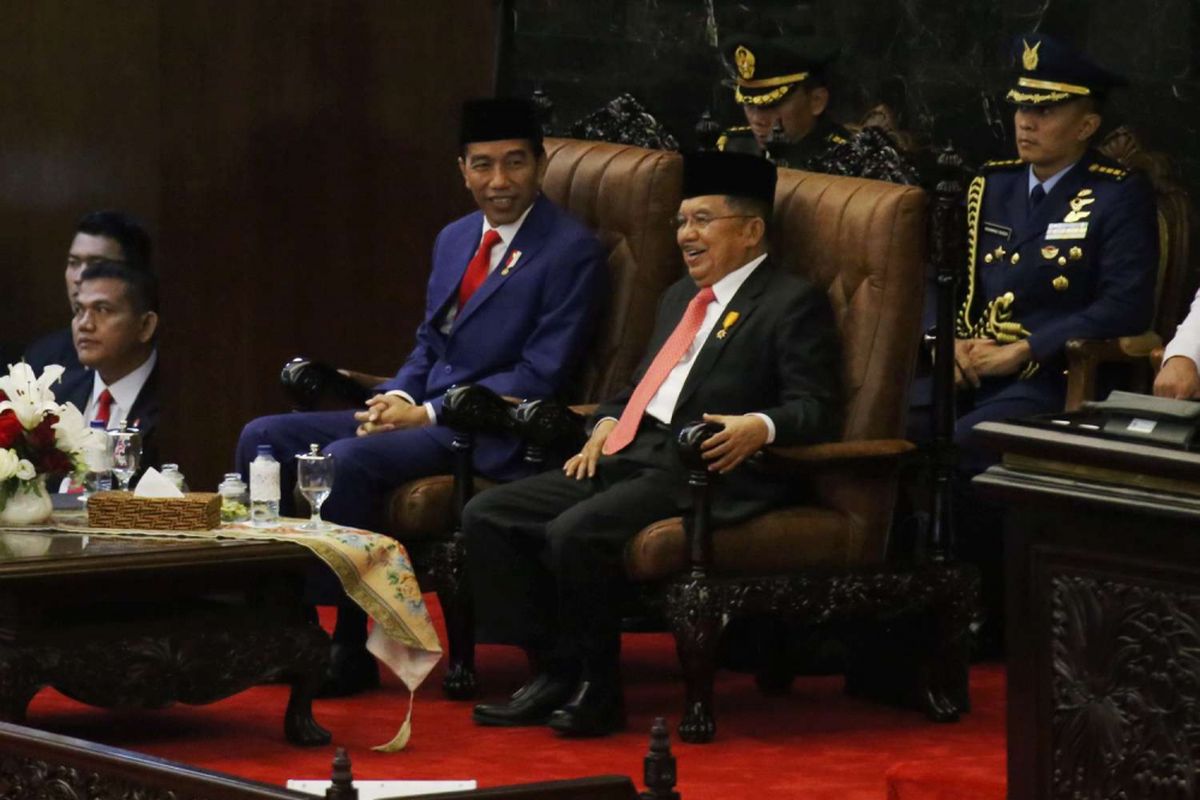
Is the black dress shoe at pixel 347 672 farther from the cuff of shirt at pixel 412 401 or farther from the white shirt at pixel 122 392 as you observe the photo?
the white shirt at pixel 122 392

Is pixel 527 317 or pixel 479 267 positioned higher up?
pixel 479 267

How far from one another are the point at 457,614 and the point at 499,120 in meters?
1.23

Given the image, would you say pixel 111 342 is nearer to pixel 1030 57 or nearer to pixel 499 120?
pixel 499 120

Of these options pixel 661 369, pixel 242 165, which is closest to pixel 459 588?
pixel 661 369

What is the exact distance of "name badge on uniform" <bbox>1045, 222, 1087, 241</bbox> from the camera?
5.98 metres

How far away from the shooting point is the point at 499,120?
5.82 meters

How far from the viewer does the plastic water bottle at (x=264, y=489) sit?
521 cm

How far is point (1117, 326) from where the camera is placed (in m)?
5.84

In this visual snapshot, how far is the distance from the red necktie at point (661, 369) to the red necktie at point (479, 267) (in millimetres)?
701

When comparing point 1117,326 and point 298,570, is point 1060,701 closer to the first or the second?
point 298,570

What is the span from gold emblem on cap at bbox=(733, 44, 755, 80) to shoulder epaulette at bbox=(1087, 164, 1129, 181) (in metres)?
1.02

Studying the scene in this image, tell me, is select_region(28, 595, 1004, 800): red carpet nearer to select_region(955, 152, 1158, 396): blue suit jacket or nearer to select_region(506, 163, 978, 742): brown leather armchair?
select_region(506, 163, 978, 742): brown leather armchair

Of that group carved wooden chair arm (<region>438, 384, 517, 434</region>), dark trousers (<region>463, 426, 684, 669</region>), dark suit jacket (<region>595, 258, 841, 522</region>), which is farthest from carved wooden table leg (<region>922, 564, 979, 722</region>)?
carved wooden chair arm (<region>438, 384, 517, 434</region>)

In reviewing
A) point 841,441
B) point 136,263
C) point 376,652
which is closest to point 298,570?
point 376,652
